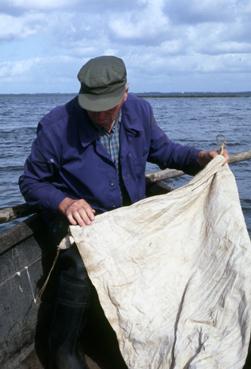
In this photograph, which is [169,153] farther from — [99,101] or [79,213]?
[79,213]

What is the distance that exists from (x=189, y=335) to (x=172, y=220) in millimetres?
733

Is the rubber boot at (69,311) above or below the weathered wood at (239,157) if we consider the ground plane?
below

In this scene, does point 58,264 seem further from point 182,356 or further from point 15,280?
point 182,356

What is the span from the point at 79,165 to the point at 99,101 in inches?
19.3

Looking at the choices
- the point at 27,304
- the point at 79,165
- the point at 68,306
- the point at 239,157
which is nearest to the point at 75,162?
the point at 79,165

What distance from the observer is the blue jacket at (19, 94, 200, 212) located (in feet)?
11.9

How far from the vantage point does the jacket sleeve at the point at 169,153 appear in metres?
4.11

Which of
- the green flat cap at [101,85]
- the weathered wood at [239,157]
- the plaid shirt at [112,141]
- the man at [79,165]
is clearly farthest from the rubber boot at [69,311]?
the weathered wood at [239,157]

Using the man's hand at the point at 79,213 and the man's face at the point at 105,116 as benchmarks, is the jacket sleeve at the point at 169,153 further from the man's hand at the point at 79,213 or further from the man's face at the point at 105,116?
the man's hand at the point at 79,213

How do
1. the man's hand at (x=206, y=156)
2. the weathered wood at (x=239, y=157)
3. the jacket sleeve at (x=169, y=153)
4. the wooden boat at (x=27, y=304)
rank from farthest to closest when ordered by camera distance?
the weathered wood at (x=239, y=157)
the jacket sleeve at (x=169, y=153)
the man's hand at (x=206, y=156)
the wooden boat at (x=27, y=304)

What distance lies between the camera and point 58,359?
12.0 feet

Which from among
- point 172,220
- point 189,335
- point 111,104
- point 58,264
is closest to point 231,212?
point 172,220

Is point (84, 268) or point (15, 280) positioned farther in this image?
point (15, 280)

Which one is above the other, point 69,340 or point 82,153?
point 82,153
